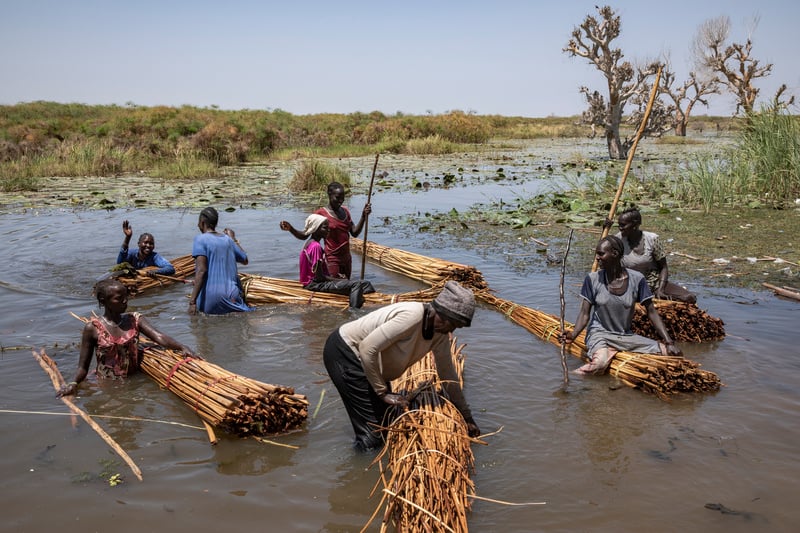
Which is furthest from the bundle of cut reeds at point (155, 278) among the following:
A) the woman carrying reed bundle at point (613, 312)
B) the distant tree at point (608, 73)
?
the distant tree at point (608, 73)

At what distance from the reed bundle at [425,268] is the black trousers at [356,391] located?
132 inches

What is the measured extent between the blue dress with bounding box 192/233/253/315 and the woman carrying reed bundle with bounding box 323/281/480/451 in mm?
2980

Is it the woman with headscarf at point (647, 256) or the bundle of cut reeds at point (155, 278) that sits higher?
the woman with headscarf at point (647, 256)

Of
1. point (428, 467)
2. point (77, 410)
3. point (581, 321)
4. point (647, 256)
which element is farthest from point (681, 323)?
point (77, 410)

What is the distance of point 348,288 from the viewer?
6707 mm

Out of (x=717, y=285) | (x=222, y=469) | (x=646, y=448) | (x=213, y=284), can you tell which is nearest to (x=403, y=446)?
(x=222, y=469)

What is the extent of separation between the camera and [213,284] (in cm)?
645

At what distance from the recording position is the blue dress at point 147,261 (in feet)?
24.5

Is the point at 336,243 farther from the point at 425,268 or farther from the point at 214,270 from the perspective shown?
the point at 214,270

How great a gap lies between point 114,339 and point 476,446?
2.80m

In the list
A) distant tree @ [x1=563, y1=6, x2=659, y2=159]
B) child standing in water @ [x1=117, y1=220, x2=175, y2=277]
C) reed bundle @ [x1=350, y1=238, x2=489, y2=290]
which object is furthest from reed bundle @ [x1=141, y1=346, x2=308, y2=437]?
distant tree @ [x1=563, y1=6, x2=659, y2=159]

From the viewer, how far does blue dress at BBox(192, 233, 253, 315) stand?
245 inches

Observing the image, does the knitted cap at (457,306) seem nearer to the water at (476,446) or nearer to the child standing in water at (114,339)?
the water at (476,446)

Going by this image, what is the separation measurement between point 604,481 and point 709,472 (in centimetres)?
63
